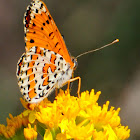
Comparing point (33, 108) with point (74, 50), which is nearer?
point (33, 108)

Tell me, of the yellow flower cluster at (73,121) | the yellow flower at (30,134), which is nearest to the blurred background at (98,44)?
the yellow flower cluster at (73,121)

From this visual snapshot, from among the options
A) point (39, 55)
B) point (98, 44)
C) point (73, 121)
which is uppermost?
point (98, 44)

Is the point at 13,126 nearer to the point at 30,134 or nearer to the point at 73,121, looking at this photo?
the point at 30,134

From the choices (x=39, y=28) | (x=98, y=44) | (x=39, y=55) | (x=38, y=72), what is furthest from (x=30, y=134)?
(x=98, y=44)

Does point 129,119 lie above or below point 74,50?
below

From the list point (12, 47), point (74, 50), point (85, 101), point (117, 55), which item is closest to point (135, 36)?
point (117, 55)

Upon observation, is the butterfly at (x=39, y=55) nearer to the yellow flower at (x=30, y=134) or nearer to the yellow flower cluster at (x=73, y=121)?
the yellow flower cluster at (x=73, y=121)

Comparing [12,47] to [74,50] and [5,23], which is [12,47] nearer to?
[5,23]
